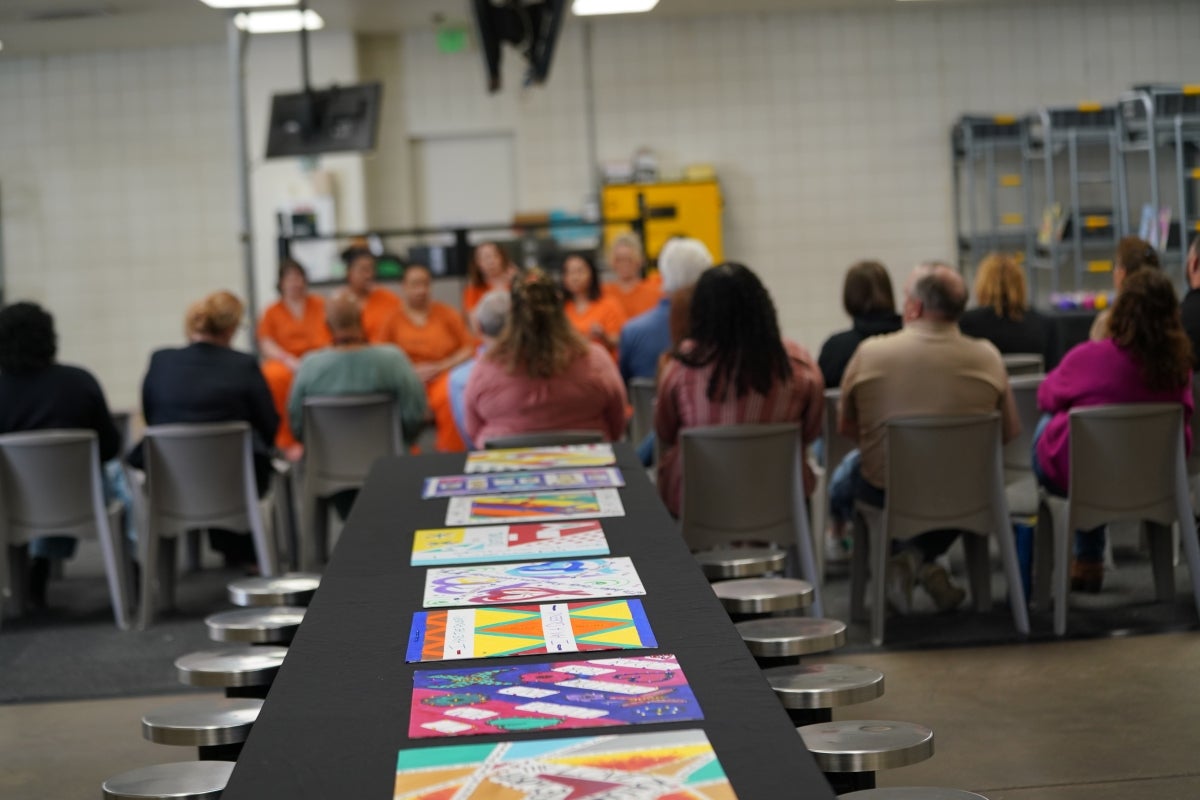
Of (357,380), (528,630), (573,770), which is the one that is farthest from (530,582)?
(357,380)

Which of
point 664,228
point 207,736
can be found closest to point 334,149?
point 664,228

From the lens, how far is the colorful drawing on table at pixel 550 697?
1.74m

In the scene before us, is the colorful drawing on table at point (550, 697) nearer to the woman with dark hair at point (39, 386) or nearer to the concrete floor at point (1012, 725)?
the concrete floor at point (1012, 725)

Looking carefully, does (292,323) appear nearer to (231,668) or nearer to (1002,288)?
(1002,288)

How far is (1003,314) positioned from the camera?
252 inches

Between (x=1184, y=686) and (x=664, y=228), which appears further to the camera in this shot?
(x=664, y=228)

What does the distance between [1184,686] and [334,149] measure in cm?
619

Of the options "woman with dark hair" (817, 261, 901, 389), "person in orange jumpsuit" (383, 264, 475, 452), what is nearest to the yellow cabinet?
"person in orange jumpsuit" (383, 264, 475, 452)

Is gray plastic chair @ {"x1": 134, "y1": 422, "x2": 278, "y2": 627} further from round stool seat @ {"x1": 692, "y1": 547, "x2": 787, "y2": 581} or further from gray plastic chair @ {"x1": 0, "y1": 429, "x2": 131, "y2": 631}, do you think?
round stool seat @ {"x1": 692, "y1": 547, "x2": 787, "y2": 581}

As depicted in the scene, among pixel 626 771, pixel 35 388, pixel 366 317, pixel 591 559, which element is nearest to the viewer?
pixel 626 771

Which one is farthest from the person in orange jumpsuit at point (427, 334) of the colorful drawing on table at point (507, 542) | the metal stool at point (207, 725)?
the metal stool at point (207, 725)

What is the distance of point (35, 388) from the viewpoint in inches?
219

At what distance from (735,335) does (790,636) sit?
2.25m

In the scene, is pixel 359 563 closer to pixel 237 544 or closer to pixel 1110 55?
pixel 237 544
